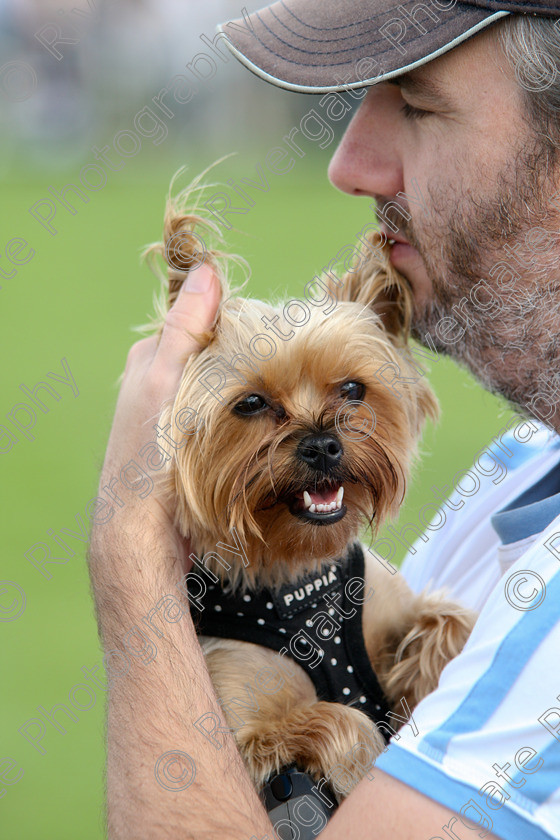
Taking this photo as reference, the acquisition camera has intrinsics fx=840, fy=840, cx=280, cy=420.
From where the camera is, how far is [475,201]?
1642 millimetres

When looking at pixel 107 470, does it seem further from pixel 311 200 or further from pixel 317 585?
pixel 311 200

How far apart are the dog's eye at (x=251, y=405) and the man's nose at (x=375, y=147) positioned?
0.54 m

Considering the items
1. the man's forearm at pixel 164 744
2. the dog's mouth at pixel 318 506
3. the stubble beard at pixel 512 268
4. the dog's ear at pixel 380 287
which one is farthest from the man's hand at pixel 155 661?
the stubble beard at pixel 512 268

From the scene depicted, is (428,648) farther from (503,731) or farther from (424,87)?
(424,87)

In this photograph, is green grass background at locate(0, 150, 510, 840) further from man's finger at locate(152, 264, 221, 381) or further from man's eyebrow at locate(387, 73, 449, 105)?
man's eyebrow at locate(387, 73, 449, 105)

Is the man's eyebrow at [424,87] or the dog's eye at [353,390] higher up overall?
the man's eyebrow at [424,87]

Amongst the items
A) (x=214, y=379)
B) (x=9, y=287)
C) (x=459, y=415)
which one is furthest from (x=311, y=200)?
(x=214, y=379)

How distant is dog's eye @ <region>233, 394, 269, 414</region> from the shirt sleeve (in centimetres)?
81

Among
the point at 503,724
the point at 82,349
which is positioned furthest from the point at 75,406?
the point at 503,724

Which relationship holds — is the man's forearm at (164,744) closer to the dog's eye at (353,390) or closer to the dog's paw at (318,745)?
the dog's paw at (318,745)

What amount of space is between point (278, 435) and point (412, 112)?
75cm

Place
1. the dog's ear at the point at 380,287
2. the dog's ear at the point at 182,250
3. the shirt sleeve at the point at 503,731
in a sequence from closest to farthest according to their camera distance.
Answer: the shirt sleeve at the point at 503,731 < the dog's ear at the point at 182,250 < the dog's ear at the point at 380,287

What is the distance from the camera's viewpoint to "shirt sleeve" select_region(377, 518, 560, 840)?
115 cm

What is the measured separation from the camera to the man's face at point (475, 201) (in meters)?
1.57
